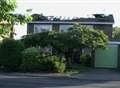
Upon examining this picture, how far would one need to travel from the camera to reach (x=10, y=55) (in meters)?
35.4

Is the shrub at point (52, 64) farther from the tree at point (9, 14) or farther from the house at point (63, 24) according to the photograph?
the tree at point (9, 14)

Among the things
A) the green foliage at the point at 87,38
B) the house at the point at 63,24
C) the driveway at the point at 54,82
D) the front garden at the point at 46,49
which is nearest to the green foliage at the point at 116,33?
the house at the point at 63,24

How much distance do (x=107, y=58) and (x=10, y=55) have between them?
10481 millimetres

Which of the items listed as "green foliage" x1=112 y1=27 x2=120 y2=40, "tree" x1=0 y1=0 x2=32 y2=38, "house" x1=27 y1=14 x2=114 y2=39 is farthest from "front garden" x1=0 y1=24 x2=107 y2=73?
"green foliage" x1=112 y1=27 x2=120 y2=40

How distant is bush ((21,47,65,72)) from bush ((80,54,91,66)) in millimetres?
8964

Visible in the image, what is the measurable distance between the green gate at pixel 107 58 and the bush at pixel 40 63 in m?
7.77

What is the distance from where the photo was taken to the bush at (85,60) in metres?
43.5

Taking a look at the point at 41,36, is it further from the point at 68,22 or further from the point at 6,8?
the point at 6,8

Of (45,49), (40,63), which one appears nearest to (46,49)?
(45,49)

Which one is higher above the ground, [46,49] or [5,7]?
[5,7]

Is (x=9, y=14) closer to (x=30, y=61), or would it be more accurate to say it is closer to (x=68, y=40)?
(x=30, y=61)

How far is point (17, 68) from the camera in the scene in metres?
35.2

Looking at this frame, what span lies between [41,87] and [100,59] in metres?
21.1

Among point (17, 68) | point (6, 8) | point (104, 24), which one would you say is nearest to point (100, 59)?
point (17, 68)
